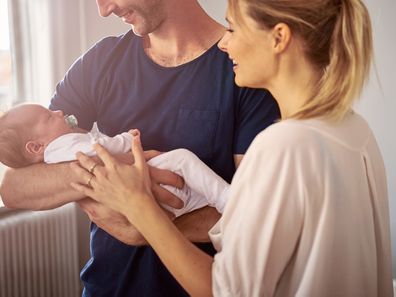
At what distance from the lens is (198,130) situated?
100cm

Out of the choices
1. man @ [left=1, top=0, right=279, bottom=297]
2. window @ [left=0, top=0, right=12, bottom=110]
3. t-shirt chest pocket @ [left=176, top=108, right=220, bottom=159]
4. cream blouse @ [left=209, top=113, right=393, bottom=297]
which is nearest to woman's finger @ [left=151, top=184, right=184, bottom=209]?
man @ [left=1, top=0, right=279, bottom=297]

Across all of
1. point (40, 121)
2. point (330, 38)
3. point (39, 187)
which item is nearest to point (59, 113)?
point (40, 121)

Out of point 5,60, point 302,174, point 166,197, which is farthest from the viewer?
point 5,60

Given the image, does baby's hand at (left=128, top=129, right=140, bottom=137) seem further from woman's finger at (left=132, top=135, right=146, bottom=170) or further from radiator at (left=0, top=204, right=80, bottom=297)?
radiator at (left=0, top=204, right=80, bottom=297)

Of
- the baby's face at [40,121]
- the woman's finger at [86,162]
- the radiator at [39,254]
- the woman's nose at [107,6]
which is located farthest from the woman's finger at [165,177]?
the radiator at [39,254]

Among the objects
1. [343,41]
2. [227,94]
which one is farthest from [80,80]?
[343,41]

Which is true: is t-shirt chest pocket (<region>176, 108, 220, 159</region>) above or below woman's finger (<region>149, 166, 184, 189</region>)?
above

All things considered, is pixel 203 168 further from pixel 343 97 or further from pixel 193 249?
pixel 343 97

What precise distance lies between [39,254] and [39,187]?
2.98 feet

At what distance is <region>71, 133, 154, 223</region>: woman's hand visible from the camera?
81cm

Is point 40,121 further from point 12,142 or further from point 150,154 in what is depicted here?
point 150,154

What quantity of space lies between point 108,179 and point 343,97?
438 millimetres

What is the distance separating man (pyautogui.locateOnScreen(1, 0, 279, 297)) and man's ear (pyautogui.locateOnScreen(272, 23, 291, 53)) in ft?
0.93

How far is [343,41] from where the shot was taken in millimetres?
675
